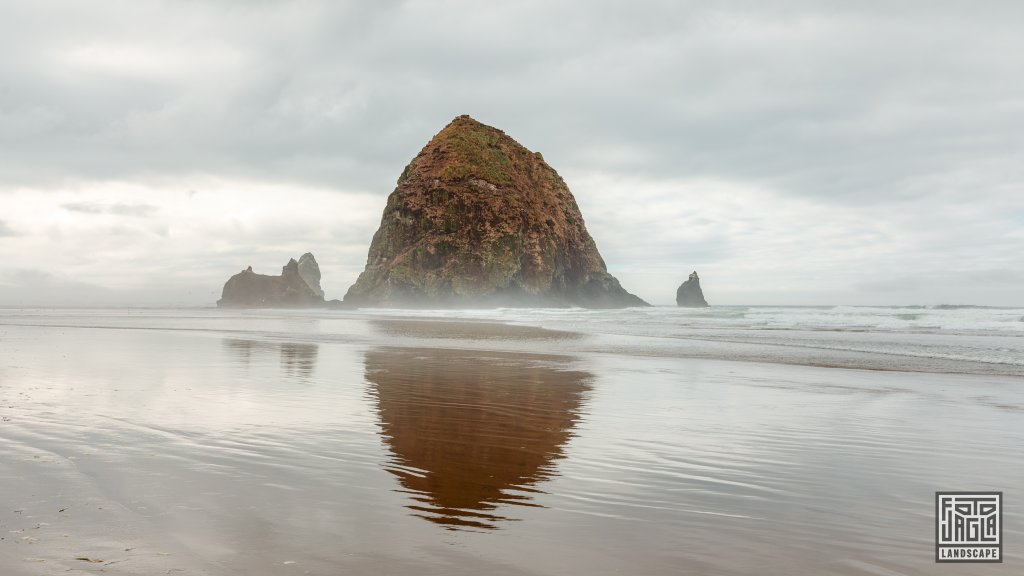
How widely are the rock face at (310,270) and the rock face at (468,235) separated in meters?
78.1

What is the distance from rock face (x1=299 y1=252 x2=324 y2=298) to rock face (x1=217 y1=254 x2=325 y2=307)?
49.0m

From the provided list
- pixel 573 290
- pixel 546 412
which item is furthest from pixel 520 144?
pixel 546 412

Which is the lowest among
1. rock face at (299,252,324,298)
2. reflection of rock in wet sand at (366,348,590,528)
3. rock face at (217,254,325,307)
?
reflection of rock in wet sand at (366,348,590,528)

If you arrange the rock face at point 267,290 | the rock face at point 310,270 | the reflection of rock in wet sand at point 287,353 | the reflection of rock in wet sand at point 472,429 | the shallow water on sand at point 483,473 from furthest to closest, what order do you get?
the rock face at point 310,270 < the rock face at point 267,290 < the reflection of rock in wet sand at point 287,353 < the reflection of rock in wet sand at point 472,429 < the shallow water on sand at point 483,473

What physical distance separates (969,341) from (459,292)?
71900 millimetres

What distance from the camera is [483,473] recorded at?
5.53m

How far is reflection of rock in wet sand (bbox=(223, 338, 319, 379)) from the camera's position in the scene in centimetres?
1350

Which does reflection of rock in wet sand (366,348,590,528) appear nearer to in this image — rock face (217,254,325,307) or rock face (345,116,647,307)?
rock face (345,116,647,307)

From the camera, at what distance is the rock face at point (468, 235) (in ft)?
306

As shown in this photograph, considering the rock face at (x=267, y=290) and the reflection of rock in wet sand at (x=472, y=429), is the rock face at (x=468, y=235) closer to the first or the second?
the rock face at (x=267, y=290)

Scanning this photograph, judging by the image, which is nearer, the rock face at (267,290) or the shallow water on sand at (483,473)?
the shallow water on sand at (483,473)

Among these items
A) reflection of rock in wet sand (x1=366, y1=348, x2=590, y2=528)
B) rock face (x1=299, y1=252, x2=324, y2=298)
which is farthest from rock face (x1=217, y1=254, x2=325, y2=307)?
reflection of rock in wet sand (x1=366, y1=348, x2=590, y2=528)

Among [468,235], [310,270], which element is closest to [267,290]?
[468,235]

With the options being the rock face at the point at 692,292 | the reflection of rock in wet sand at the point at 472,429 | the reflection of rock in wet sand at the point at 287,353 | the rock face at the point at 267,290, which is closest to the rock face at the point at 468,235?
the rock face at the point at 267,290
